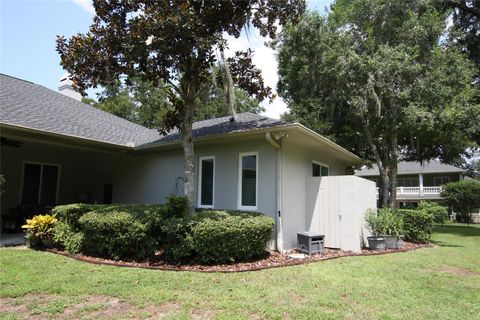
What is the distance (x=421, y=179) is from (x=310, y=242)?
2937cm

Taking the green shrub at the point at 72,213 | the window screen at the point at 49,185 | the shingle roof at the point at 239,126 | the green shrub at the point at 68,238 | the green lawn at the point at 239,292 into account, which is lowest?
the green lawn at the point at 239,292

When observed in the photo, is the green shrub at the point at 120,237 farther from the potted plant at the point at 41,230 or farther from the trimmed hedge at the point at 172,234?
the potted plant at the point at 41,230

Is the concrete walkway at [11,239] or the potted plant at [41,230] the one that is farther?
the concrete walkway at [11,239]

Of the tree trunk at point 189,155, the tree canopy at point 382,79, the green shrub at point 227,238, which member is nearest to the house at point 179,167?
the tree trunk at point 189,155

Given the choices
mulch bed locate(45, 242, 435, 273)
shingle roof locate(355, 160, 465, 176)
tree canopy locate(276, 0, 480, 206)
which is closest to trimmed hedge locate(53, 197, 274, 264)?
mulch bed locate(45, 242, 435, 273)

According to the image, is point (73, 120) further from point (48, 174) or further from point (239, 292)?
point (239, 292)

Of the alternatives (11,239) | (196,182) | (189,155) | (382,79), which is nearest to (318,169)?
(196,182)

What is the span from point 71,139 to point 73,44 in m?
3.11

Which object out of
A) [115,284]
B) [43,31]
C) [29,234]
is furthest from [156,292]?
[43,31]

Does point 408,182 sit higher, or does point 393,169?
point 408,182

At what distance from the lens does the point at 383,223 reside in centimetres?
984

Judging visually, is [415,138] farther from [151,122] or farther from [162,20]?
[151,122]

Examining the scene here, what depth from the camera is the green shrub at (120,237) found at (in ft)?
22.8

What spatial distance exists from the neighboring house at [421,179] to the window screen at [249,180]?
83.4 feet
